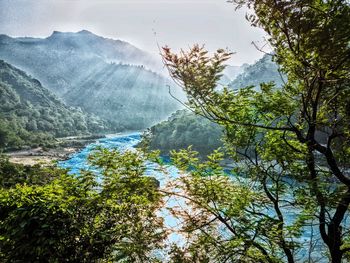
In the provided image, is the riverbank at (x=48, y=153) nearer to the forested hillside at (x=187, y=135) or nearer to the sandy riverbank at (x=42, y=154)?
the sandy riverbank at (x=42, y=154)

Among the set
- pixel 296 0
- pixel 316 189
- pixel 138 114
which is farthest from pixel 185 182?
pixel 138 114

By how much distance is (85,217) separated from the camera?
5523 millimetres

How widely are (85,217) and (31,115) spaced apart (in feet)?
371

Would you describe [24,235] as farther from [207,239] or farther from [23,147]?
[23,147]

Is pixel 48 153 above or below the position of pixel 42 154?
below

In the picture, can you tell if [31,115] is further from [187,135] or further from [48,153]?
[187,135]

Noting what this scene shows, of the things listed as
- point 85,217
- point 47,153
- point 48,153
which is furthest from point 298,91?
point 48,153

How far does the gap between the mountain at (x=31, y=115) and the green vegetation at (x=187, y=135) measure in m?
31.6

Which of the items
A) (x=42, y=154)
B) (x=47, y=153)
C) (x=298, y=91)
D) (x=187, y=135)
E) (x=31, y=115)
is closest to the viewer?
(x=298, y=91)

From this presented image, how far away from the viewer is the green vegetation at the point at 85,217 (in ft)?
16.1

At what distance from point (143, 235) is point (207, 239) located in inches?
46.4

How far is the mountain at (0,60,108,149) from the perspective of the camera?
78688mm

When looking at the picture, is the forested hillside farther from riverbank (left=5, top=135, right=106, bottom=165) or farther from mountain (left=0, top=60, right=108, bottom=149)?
mountain (left=0, top=60, right=108, bottom=149)

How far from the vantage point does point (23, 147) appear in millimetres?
67750
